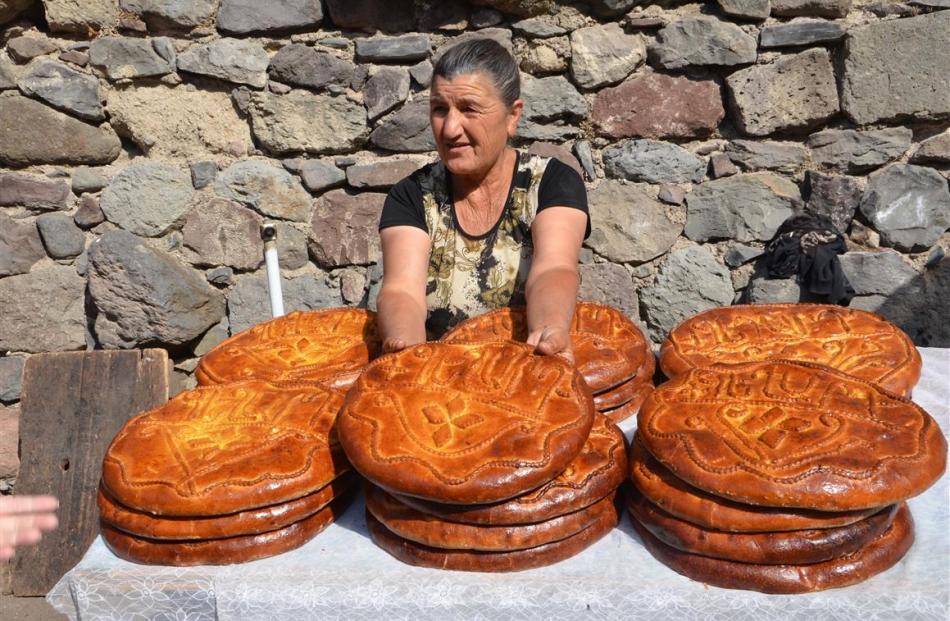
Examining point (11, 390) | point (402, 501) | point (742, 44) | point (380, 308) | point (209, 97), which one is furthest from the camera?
point (11, 390)

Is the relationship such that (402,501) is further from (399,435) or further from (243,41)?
(243,41)

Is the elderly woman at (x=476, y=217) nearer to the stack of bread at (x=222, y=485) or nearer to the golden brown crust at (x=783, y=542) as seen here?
the stack of bread at (x=222, y=485)

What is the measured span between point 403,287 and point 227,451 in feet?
3.00

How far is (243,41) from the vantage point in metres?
3.57

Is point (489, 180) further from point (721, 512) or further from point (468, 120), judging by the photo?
point (721, 512)

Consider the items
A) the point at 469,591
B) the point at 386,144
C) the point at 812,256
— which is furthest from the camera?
the point at 386,144

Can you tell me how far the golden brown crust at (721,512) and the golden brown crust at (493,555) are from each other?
16 centimetres

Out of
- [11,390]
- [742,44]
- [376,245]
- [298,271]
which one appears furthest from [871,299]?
[11,390]

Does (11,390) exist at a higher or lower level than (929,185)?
lower

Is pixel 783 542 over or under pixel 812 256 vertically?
under

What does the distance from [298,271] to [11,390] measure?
164 centimetres

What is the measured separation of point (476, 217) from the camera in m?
2.58

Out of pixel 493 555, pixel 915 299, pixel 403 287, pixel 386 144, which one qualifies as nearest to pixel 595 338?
pixel 403 287

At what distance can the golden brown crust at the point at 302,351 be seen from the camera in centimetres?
209
